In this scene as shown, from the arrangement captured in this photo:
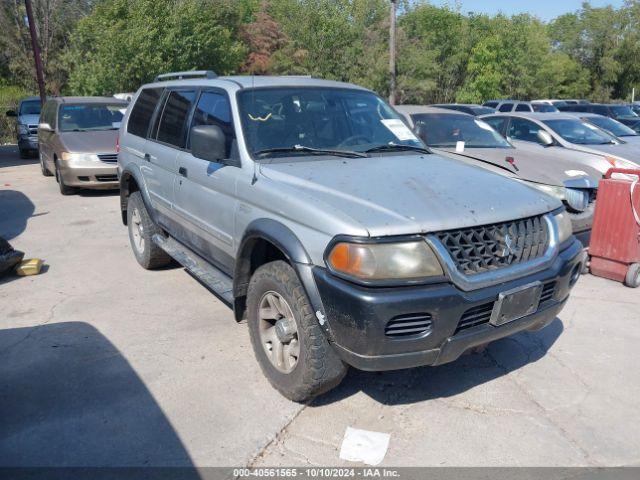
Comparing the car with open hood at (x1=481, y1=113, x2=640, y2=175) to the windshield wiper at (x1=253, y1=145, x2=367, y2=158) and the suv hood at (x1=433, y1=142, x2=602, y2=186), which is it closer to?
the suv hood at (x1=433, y1=142, x2=602, y2=186)

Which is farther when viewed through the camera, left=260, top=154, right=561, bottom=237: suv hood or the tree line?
the tree line

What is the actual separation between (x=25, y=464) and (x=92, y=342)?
4.88 feet

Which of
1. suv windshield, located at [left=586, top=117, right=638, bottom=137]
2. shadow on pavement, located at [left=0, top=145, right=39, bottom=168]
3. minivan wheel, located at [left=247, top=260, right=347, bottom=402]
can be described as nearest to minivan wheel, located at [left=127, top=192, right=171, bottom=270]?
minivan wheel, located at [left=247, top=260, right=347, bottom=402]

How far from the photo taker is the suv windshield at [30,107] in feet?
59.6

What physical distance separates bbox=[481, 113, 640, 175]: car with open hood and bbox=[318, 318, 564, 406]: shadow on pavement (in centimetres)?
521

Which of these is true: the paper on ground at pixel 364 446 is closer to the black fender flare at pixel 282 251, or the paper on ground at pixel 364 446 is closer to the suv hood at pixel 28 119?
the black fender flare at pixel 282 251

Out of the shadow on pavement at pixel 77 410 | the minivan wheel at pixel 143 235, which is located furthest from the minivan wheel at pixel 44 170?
the shadow on pavement at pixel 77 410

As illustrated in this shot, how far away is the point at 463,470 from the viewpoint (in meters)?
A: 2.99

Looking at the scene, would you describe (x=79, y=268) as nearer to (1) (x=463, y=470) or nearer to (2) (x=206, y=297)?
(2) (x=206, y=297)

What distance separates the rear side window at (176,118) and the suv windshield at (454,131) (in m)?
3.81

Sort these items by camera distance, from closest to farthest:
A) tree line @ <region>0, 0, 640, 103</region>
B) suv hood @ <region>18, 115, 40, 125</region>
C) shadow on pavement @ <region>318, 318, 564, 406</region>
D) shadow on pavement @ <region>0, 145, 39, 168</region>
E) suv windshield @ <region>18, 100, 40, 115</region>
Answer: shadow on pavement @ <region>318, 318, 564, 406</region>
shadow on pavement @ <region>0, 145, 39, 168</region>
suv hood @ <region>18, 115, 40, 125</region>
suv windshield @ <region>18, 100, 40, 115</region>
tree line @ <region>0, 0, 640, 103</region>

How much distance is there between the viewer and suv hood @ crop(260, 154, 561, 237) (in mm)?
3029

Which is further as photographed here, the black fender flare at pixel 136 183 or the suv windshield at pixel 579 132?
the suv windshield at pixel 579 132

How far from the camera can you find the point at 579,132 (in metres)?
9.73
